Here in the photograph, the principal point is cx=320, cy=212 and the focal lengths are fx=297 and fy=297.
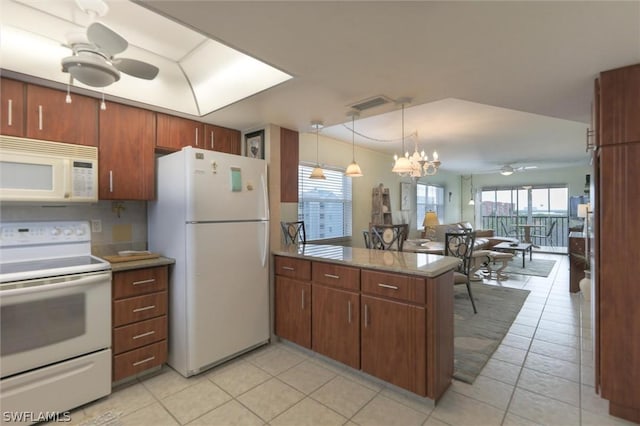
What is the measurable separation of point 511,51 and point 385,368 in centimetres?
217

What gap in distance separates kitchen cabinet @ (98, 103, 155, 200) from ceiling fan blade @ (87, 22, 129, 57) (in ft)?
3.57

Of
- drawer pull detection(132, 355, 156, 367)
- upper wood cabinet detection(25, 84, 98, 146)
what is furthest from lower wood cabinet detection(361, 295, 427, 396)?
upper wood cabinet detection(25, 84, 98, 146)

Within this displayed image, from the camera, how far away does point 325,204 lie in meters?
5.11

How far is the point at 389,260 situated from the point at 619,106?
5.67 feet

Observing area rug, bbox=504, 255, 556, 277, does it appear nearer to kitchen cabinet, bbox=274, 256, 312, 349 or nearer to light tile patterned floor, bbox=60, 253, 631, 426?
light tile patterned floor, bbox=60, 253, 631, 426

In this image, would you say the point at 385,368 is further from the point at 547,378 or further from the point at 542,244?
the point at 542,244

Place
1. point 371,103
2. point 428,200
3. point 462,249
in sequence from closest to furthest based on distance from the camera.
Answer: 1. point 371,103
2. point 462,249
3. point 428,200

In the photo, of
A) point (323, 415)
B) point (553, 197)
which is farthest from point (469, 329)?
point (553, 197)

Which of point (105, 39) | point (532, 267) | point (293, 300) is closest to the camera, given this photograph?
point (105, 39)

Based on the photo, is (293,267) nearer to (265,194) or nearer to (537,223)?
(265,194)

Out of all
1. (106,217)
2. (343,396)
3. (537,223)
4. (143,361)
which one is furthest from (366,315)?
(537,223)

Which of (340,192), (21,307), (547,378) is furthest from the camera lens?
(340,192)

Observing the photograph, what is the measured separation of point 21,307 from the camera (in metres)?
1.77

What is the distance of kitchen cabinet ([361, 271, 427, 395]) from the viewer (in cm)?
199
